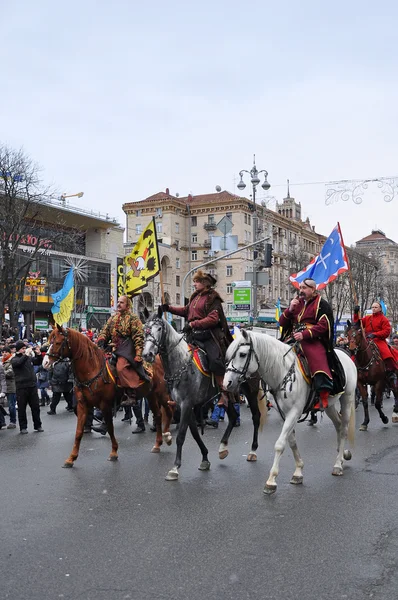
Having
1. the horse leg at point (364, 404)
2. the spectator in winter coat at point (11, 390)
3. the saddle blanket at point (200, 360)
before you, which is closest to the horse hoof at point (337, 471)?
the saddle blanket at point (200, 360)

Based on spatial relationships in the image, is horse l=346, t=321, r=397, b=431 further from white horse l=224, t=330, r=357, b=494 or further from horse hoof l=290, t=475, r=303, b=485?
horse hoof l=290, t=475, r=303, b=485

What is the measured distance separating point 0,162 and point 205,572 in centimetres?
3670

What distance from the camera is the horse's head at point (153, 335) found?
905 centimetres

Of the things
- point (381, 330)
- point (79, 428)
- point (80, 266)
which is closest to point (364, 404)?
point (381, 330)

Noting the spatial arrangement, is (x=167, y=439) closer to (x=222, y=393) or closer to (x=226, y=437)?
(x=226, y=437)

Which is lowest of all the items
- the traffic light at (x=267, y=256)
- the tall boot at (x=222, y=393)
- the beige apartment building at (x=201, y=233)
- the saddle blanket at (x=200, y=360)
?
the tall boot at (x=222, y=393)

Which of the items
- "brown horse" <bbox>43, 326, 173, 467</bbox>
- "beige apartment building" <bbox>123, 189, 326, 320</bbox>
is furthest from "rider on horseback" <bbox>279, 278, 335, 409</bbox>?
"beige apartment building" <bbox>123, 189, 326, 320</bbox>

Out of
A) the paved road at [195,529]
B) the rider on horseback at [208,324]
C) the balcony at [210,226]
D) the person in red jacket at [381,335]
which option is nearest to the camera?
the paved road at [195,529]

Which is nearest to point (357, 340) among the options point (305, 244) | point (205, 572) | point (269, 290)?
point (205, 572)

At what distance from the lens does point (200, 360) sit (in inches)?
374

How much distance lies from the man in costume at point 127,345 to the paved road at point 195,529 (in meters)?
1.22

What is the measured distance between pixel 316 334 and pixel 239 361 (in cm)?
115

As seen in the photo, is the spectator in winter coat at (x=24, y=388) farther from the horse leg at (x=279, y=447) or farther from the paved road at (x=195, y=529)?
the horse leg at (x=279, y=447)

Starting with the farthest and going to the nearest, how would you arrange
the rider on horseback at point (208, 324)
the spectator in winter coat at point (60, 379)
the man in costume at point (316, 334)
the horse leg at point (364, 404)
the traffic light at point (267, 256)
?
1. the traffic light at point (267, 256)
2. the spectator in winter coat at point (60, 379)
3. the horse leg at point (364, 404)
4. the rider on horseback at point (208, 324)
5. the man in costume at point (316, 334)
